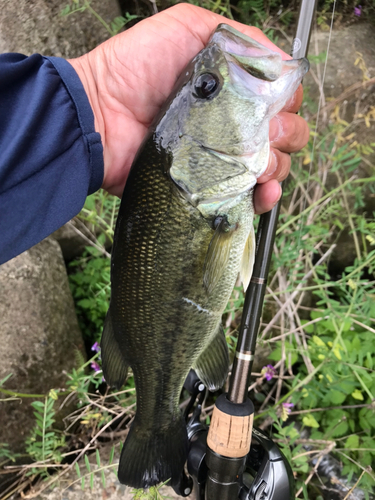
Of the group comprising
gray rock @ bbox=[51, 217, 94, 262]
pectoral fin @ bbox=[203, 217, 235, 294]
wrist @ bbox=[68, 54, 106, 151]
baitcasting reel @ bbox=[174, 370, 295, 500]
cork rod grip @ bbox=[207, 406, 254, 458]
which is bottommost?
gray rock @ bbox=[51, 217, 94, 262]

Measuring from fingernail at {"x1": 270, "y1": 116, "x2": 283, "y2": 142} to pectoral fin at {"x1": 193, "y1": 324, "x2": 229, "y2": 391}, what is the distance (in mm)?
838

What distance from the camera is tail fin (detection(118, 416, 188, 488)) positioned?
155 centimetres

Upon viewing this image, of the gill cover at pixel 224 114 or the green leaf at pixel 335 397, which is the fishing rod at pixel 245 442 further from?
the green leaf at pixel 335 397

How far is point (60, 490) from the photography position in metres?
2.25

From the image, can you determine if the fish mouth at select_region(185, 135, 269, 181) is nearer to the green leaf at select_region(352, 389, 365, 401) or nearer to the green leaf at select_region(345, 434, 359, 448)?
the green leaf at select_region(352, 389, 365, 401)

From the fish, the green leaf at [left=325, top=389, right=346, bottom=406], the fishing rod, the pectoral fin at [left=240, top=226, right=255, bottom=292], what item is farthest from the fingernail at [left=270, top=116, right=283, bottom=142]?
the green leaf at [left=325, top=389, right=346, bottom=406]

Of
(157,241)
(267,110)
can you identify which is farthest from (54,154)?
(267,110)

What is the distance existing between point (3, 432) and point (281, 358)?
1.90 meters

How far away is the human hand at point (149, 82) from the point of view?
1.43 m

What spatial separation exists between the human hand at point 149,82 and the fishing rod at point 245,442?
180 millimetres

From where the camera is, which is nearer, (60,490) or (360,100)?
(60,490)

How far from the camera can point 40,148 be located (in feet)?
4.29

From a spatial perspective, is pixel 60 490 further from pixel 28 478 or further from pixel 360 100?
pixel 360 100

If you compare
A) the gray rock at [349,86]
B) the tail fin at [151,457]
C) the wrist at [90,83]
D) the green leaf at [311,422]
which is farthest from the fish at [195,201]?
the gray rock at [349,86]
